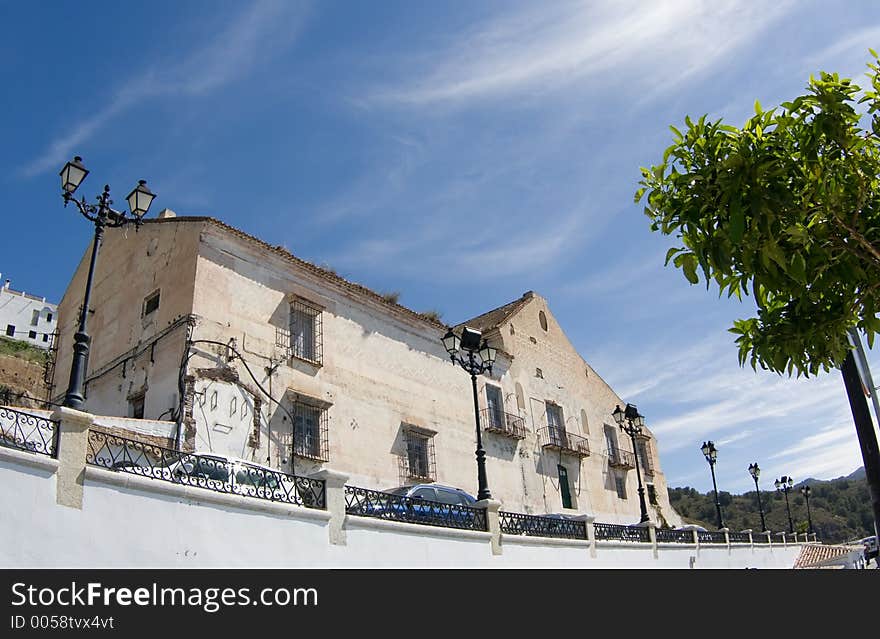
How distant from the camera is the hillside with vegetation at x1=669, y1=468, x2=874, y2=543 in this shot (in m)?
66.8

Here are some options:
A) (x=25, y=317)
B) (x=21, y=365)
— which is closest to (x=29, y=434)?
(x=21, y=365)

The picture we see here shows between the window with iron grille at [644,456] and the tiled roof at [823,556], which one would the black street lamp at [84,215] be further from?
the window with iron grille at [644,456]

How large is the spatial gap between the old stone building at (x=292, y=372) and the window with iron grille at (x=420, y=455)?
0.15 feet

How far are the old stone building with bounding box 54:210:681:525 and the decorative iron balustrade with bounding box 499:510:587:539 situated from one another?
18.9 feet

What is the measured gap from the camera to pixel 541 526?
15.7 m

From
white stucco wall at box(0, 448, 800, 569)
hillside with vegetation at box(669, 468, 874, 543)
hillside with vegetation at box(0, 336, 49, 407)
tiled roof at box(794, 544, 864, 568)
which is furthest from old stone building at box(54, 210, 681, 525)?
hillside with vegetation at box(669, 468, 874, 543)

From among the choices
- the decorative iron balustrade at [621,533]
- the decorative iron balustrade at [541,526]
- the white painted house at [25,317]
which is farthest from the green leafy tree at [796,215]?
the white painted house at [25,317]

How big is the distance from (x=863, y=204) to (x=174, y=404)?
48.1ft

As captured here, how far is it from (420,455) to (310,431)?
15.2 ft

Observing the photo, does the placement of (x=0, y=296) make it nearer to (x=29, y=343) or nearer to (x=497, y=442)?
(x=29, y=343)

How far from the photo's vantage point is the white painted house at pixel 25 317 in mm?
65825

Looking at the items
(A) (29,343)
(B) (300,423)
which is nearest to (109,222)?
(B) (300,423)

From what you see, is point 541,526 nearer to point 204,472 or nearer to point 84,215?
point 204,472
